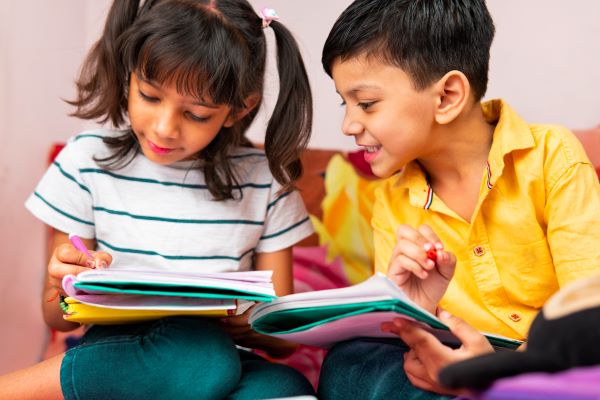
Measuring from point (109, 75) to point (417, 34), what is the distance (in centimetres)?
48

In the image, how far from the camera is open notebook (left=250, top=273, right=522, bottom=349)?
74 centimetres

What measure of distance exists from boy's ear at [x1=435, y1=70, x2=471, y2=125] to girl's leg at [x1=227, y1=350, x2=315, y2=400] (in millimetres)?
427

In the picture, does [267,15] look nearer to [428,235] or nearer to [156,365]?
[428,235]

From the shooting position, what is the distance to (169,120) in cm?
105

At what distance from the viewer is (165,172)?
3.97ft

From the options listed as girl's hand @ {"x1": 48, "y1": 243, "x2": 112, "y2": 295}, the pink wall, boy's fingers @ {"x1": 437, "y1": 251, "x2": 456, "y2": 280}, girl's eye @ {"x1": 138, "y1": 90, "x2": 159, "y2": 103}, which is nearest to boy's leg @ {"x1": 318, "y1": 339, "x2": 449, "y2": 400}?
boy's fingers @ {"x1": 437, "y1": 251, "x2": 456, "y2": 280}

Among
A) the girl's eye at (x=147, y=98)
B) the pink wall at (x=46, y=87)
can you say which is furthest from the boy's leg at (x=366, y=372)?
the pink wall at (x=46, y=87)

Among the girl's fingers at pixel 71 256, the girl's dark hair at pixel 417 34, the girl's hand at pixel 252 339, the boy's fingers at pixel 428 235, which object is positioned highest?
the girl's dark hair at pixel 417 34

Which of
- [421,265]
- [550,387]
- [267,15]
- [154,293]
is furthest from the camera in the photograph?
[267,15]

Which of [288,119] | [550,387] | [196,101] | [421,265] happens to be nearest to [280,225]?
[288,119]

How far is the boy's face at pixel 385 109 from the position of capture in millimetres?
1068

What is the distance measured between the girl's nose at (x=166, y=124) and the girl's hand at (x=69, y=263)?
20 centimetres

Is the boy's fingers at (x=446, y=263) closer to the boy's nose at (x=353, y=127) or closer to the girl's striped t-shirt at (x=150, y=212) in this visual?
the boy's nose at (x=353, y=127)

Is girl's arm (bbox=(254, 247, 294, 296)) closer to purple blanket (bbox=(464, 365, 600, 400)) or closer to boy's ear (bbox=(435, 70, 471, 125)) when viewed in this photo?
boy's ear (bbox=(435, 70, 471, 125))
